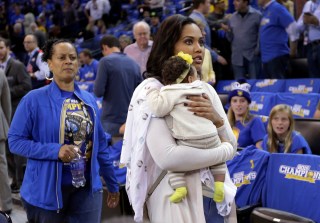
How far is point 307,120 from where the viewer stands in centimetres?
605

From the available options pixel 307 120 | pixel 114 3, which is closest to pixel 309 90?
pixel 307 120

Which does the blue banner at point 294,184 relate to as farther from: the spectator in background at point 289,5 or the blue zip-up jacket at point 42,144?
the spectator in background at point 289,5

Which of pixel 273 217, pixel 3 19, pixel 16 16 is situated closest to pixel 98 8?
pixel 16 16

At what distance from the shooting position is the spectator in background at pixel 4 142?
6.09 m

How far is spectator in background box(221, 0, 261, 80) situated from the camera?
877cm

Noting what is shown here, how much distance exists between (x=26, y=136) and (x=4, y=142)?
3019 mm

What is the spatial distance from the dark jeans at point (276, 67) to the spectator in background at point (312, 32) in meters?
0.37

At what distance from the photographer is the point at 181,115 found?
2.41 meters

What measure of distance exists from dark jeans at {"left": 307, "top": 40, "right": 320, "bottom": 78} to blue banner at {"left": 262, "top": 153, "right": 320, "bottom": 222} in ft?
12.6

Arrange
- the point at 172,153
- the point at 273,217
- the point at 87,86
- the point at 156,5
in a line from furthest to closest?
1. the point at 156,5
2. the point at 87,86
3. the point at 273,217
4. the point at 172,153

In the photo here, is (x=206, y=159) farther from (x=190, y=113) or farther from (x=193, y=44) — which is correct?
(x=193, y=44)

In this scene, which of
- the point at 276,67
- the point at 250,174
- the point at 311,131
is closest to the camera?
the point at 250,174

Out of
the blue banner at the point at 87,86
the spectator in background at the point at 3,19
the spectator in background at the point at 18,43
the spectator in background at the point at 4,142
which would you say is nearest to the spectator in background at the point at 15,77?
the spectator in background at the point at 4,142

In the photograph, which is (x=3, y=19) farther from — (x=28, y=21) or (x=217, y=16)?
(x=217, y=16)
